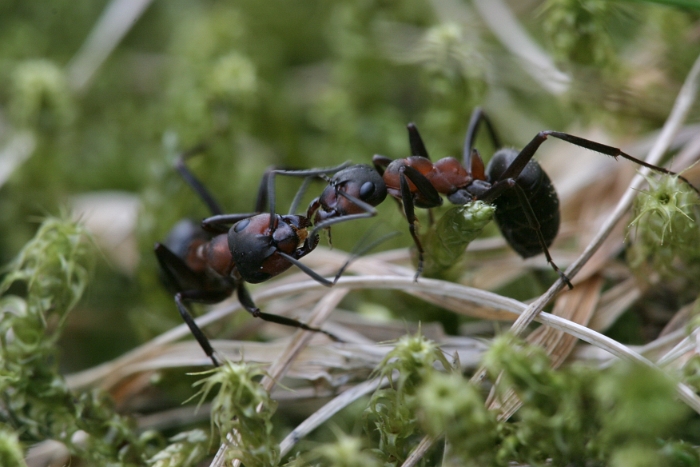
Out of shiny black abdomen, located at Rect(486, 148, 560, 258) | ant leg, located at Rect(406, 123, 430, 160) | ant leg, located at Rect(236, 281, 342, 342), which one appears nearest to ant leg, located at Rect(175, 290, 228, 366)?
ant leg, located at Rect(236, 281, 342, 342)

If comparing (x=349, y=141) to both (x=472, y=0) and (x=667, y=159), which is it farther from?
(x=667, y=159)

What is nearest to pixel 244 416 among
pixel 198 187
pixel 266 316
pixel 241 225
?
pixel 266 316

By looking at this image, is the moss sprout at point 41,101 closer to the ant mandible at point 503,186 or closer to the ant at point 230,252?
the ant at point 230,252

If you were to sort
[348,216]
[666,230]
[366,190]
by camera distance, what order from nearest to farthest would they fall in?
[666,230] → [348,216] → [366,190]

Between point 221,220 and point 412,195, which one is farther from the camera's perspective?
point 221,220

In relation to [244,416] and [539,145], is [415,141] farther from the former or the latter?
[244,416]

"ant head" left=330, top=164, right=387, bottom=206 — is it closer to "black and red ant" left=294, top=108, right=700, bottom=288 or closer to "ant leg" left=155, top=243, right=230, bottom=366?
"black and red ant" left=294, top=108, right=700, bottom=288

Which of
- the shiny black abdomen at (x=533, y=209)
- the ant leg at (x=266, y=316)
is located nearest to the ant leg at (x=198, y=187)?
the ant leg at (x=266, y=316)
